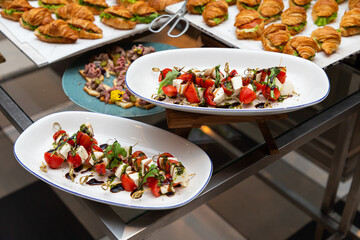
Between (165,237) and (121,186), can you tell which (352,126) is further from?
(121,186)

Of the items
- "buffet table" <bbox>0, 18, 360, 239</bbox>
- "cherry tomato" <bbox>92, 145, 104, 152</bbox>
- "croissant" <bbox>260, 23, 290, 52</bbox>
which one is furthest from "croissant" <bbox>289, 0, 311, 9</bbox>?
"cherry tomato" <bbox>92, 145, 104, 152</bbox>

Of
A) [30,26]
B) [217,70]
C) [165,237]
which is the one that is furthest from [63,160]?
[165,237]

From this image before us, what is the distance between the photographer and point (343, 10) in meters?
1.69

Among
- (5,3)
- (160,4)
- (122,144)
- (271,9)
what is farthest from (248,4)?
(5,3)

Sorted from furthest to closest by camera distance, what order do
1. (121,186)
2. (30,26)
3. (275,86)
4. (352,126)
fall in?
(352,126), (30,26), (275,86), (121,186)

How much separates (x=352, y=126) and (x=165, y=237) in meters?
0.93

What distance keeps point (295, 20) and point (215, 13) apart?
0.88 ft

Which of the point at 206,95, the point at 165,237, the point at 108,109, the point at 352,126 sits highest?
the point at 206,95

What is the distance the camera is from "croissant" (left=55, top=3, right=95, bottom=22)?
1.67 meters

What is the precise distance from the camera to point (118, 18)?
1.62 m

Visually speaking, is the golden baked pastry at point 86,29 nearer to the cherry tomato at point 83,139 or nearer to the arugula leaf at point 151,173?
the cherry tomato at point 83,139

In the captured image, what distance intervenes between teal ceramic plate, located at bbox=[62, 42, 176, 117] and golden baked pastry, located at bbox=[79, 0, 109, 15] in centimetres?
27

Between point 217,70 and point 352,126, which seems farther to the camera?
point 352,126

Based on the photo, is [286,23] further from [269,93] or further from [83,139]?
[83,139]
